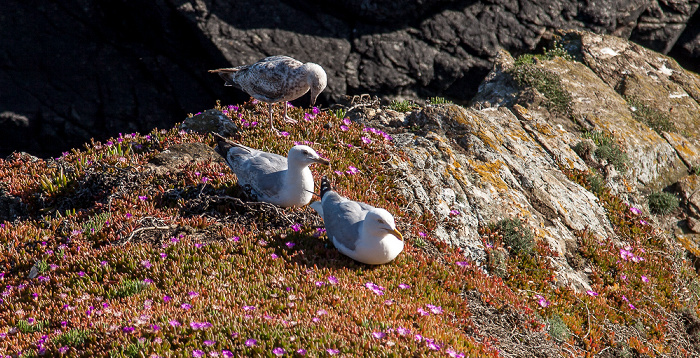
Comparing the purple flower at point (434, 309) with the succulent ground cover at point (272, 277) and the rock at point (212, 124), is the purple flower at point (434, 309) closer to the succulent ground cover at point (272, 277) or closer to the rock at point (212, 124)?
the succulent ground cover at point (272, 277)

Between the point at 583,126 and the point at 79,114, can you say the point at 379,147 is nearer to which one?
the point at 583,126

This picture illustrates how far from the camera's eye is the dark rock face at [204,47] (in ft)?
56.2

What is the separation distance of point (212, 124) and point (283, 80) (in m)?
1.52

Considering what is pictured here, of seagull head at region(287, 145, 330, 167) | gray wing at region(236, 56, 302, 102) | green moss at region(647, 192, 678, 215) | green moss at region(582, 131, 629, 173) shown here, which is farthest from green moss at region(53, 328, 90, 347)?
green moss at region(647, 192, 678, 215)

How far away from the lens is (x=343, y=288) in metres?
5.70

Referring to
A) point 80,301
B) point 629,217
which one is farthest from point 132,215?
point 629,217

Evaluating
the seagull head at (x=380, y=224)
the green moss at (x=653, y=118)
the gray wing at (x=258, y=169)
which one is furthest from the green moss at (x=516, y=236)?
the green moss at (x=653, y=118)

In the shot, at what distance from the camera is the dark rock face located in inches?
675

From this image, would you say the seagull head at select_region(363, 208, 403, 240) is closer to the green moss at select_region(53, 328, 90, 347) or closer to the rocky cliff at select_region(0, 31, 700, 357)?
the rocky cliff at select_region(0, 31, 700, 357)

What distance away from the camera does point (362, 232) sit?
5.92 metres

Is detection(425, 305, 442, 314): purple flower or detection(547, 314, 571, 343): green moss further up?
detection(425, 305, 442, 314): purple flower

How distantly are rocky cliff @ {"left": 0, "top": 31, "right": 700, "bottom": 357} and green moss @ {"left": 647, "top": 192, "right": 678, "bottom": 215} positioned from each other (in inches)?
1.0

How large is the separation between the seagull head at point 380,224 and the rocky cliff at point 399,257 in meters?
0.56

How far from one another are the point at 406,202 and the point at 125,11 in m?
14.2
